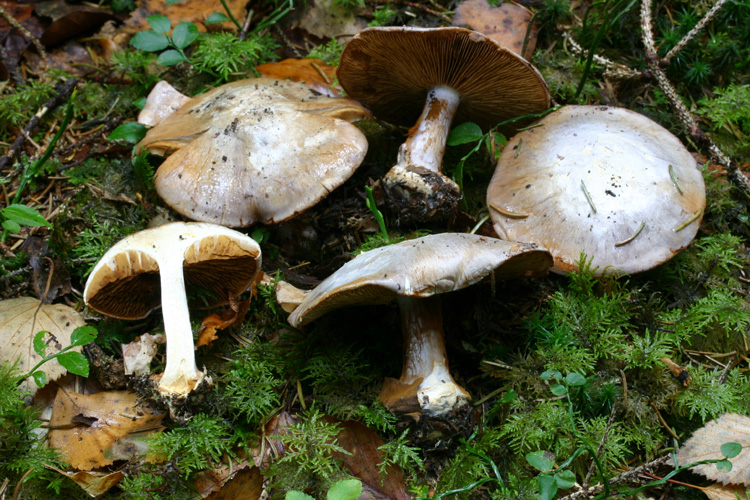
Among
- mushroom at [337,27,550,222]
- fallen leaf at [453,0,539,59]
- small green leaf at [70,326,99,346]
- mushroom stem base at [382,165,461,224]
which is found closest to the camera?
small green leaf at [70,326,99,346]

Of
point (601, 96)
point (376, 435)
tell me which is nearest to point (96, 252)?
point (376, 435)

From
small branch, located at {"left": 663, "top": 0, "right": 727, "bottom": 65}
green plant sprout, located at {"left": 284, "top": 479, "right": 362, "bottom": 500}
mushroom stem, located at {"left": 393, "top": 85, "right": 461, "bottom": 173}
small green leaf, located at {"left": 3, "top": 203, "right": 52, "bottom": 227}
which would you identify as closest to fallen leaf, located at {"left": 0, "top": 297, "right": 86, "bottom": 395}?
small green leaf, located at {"left": 3, "top": 203, "right": 52, "bottom": 227}

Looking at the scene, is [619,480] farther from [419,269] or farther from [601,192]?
[601,192]

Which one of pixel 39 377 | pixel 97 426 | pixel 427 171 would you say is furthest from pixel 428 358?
pixel 39 377

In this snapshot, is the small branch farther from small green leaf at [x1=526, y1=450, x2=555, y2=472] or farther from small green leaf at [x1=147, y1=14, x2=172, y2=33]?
small green leaf at [x1=147, y1=14, x2=172, y2=33]

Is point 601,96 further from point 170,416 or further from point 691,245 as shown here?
point 170,416
